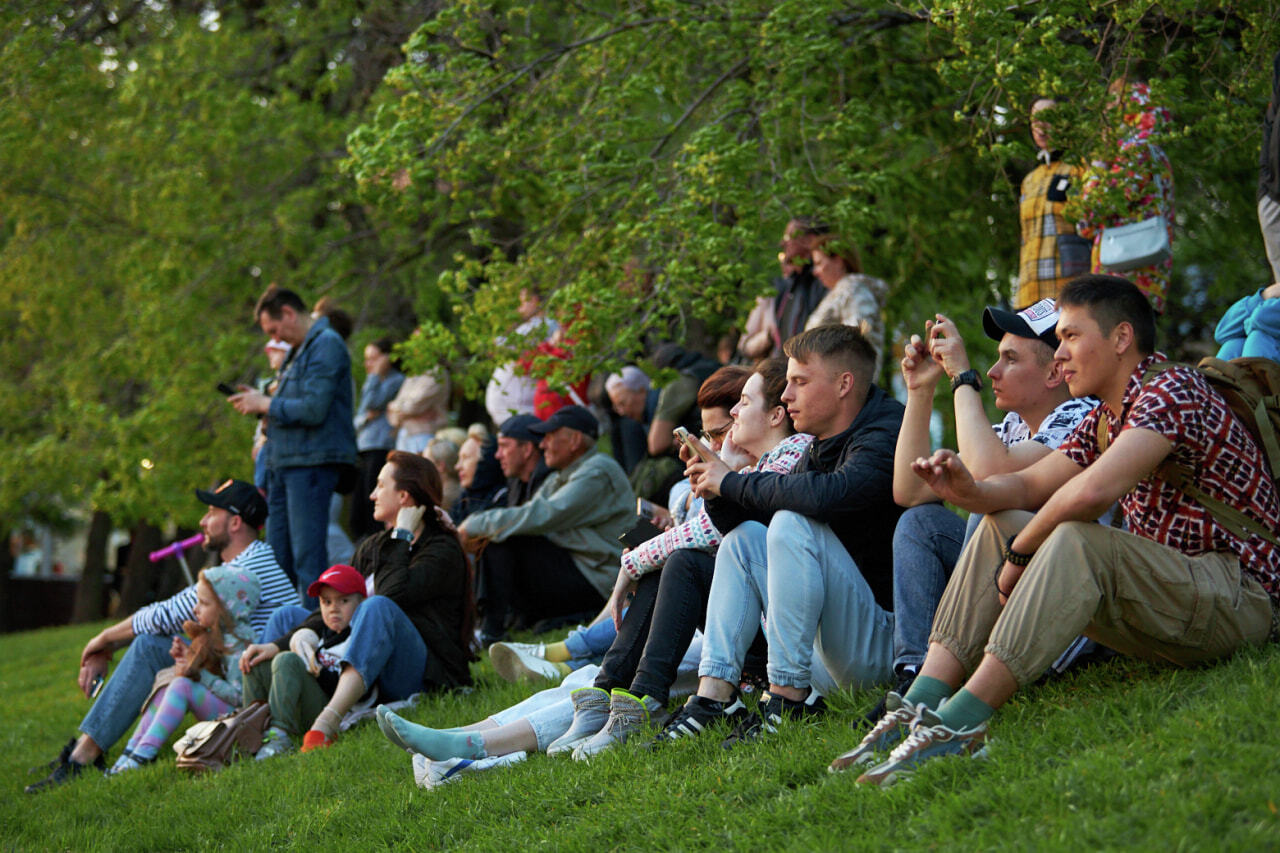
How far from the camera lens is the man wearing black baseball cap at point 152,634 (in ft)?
24.9

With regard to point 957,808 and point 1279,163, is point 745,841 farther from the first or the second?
point 1279,163

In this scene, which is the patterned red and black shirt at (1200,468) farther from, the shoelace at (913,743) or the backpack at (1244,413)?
the shoelace at (913,743)

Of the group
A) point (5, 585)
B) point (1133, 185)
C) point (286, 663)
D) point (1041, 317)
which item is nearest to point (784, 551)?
point (1041, 317)

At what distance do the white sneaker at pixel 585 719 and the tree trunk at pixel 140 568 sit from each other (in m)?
15.7

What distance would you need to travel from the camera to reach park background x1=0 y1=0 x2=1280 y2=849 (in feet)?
14.4

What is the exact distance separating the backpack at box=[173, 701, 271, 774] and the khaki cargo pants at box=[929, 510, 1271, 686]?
4.24 m

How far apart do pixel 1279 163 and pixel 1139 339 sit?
5.27 feet

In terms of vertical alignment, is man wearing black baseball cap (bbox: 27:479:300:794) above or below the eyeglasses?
below

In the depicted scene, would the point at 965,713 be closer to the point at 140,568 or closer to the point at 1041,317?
the point at 1041,317

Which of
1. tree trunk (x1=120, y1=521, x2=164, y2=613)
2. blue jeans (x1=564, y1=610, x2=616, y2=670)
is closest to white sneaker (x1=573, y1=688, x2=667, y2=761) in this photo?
blue jeans (x1=564, y1=610, x2=616, y2=670)

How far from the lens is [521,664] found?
22.9 feet

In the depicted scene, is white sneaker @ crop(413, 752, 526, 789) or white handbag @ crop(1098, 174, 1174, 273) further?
white handbag @ crop(1098, 174, 1174, 273)

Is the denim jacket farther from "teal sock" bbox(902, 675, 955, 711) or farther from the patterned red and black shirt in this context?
the patterned red and black shirt

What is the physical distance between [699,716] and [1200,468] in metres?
1.99
